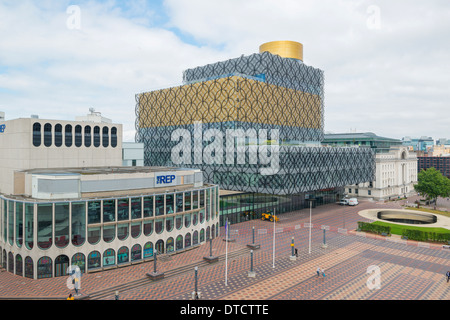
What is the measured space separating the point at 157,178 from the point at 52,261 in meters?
17.7

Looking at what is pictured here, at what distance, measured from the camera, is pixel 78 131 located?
234ft

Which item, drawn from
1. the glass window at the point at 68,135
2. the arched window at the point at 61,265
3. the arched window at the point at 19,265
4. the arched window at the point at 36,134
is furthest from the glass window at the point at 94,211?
the glass window at the point at 68,135

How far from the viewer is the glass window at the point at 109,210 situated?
142 feet

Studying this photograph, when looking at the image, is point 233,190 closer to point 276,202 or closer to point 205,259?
point 276,202

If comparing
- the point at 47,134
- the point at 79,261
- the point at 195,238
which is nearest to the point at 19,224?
the point at 79,261

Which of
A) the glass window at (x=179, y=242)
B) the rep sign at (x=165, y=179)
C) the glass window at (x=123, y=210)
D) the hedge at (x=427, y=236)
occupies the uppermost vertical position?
the rep sign at (x=165, y=179)

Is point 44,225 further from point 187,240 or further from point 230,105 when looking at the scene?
point 230,105

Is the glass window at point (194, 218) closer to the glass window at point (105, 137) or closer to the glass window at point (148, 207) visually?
the glass window at point (148, 207)

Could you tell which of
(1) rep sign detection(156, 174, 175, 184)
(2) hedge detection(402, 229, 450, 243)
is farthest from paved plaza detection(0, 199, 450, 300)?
(1) rep sign detection(156, 174, 175, 184)

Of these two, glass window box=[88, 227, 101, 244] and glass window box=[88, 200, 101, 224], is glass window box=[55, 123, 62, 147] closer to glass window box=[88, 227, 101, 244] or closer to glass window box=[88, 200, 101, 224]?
glass window box=[88, 200, 101, 224]

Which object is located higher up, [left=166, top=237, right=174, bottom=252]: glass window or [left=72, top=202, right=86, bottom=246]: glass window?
[left=72, top=202, right=86, bottom=246]: glass window

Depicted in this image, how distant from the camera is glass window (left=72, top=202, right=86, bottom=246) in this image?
41.4m

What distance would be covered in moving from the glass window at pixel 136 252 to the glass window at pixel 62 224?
28.7 ft

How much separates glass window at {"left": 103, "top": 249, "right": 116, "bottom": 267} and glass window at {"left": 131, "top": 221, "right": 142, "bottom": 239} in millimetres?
3461
